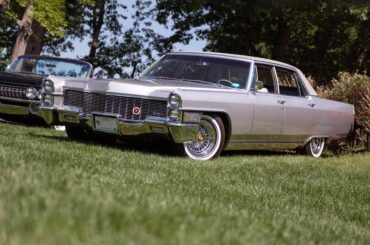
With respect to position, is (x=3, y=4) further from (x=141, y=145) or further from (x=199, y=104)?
(x=199, y=104)

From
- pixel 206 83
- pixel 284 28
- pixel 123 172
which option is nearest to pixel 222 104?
pixel 206 83

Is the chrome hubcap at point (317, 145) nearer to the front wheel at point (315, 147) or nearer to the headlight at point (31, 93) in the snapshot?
the front wheel at point (315, 147)

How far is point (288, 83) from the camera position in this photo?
36.6 ft

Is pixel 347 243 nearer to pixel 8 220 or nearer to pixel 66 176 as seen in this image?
pixel 66 176

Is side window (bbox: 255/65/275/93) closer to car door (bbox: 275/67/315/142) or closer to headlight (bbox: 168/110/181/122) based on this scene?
car door (bbox: 275/67/315/142)

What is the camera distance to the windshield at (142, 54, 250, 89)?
9734 millimetres

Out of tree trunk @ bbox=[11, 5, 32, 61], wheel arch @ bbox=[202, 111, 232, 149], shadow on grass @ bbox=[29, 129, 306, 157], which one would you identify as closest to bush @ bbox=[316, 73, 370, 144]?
shadow on grass @ bbox=[29, 129, 306, 157]

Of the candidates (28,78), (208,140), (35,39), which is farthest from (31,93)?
(35,39)

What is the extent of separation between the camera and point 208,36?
102 feet

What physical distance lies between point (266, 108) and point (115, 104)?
8.03 feet

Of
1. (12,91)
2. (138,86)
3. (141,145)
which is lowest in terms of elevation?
(141,145)

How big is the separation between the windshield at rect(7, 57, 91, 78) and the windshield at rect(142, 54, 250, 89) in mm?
3859

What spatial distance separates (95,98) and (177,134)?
56.2 inches

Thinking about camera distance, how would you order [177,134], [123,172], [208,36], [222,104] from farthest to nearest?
1. [208,36]
2. [222,104]
3. [177,134]
4. [123,172]
